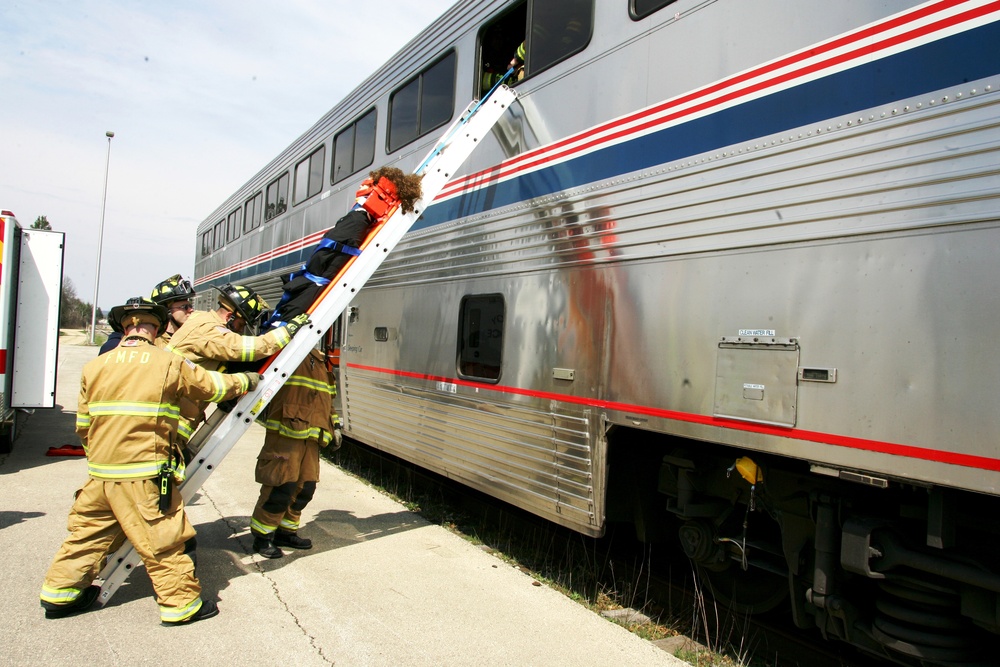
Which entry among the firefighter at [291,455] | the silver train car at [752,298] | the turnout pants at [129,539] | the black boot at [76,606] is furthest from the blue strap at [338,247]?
the black boot at [76,606]

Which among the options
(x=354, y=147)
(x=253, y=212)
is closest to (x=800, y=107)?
(x=354, y=147)

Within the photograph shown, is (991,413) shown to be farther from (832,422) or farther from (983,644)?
(983,644)

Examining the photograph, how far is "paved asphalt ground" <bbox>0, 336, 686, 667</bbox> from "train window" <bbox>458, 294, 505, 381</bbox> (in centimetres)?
132

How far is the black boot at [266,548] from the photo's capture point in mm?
4605

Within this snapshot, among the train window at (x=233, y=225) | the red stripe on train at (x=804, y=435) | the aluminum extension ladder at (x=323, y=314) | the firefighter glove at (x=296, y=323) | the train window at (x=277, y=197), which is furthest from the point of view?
the train window at (x=233, y=225)

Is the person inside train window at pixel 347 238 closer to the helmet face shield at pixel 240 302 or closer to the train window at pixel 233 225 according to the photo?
the helmet face shield at pixel 240 302

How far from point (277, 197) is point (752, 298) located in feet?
29.3

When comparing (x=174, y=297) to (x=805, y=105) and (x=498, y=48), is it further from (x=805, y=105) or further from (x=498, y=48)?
(x=805, y=105)

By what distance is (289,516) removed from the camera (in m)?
4.80

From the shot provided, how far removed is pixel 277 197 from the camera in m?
10.5

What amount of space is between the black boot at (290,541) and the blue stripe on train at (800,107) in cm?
282

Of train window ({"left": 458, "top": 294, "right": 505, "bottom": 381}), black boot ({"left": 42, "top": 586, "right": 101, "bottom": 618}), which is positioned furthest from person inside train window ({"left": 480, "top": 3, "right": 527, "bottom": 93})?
black boot ({"left": 42, "top": 586, "right": 101, "bottom": 618})

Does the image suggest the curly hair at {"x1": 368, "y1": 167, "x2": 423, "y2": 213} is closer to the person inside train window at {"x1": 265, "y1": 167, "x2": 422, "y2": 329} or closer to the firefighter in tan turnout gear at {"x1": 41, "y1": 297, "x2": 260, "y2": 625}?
the person inside train window at {"x1": 265, "y1": 167, "x2": 422, "y2": 329}

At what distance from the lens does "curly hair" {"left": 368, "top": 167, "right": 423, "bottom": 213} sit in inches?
184
